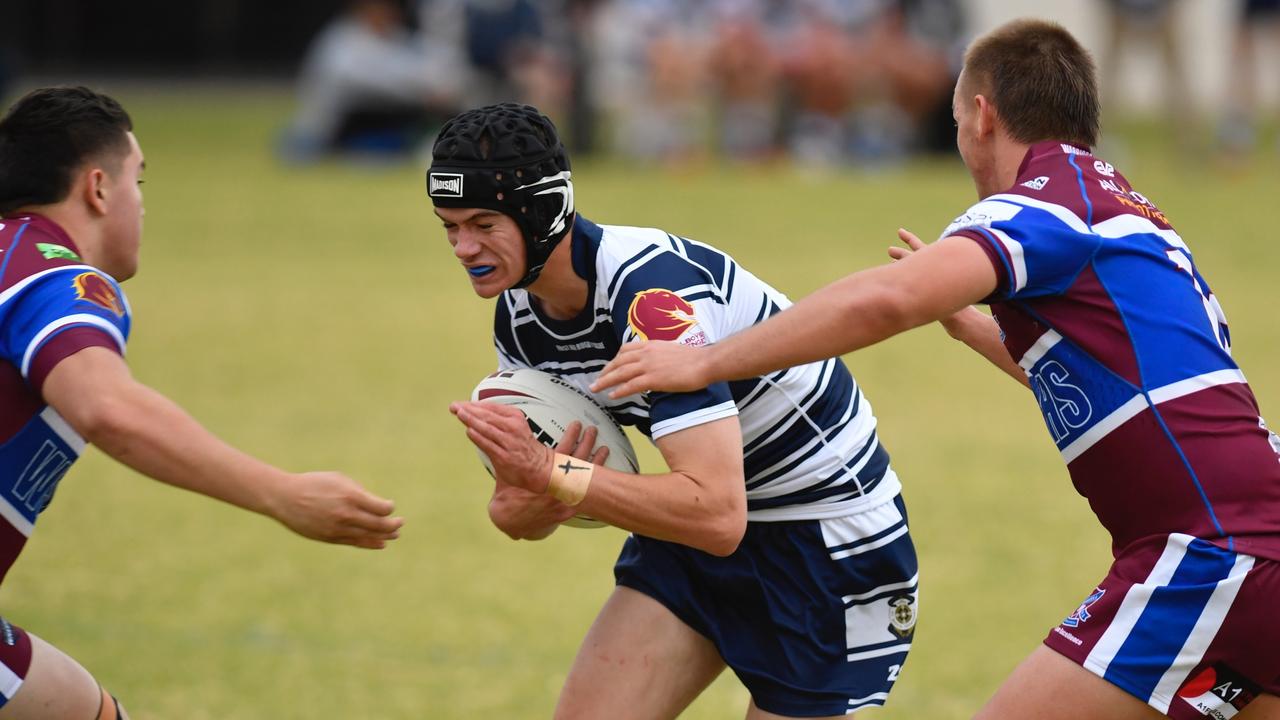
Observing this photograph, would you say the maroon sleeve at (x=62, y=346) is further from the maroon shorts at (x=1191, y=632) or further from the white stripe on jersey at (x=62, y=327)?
the maroon shorts at (x=1191, y=632)

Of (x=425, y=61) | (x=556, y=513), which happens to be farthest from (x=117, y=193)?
(x=425, y=61)

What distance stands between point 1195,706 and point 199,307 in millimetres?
10729

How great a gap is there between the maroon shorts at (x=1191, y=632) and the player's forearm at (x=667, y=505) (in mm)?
848

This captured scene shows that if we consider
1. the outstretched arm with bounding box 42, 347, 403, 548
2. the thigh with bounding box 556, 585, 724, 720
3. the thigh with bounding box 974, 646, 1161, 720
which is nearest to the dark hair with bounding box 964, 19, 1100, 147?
the thigh with bounding box 974, 646, 1161, 720

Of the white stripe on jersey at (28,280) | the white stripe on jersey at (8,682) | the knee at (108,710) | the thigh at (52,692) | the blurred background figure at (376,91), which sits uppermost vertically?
the white stripe on jersey at (28,280)

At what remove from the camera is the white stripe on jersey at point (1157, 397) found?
11.3 ft

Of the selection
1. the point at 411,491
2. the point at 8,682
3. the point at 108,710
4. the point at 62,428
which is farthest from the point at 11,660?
the point at 411,491

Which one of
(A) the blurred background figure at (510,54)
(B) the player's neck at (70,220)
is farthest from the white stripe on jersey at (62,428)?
(A) the blurred background figure at (510,54)

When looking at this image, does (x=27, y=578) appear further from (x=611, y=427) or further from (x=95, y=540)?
(x=611, y=427)

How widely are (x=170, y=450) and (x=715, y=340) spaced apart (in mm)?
1337

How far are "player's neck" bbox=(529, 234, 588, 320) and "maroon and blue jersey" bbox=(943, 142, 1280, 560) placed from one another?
0.99 meters

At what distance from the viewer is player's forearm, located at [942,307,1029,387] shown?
4.23 meters

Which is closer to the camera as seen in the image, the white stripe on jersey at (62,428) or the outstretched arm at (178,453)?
the outstretched arm at (178,453)

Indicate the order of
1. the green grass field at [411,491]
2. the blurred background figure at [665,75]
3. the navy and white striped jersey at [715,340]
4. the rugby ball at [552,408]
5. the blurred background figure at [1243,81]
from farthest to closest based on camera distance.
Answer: the blurred background figure at [665,75]
the blurred background figure at [1243,81]
the green grass field at [411,491]
the rugby ball at [552,408]
the navy and white striped jersey at [715,340]
